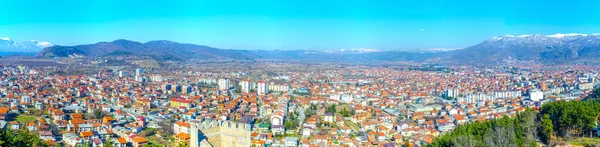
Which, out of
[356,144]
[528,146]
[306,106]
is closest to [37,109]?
[306,106]

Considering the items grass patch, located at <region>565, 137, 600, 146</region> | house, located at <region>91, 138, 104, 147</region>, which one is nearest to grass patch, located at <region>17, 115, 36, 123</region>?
house, located at <region>91, 138, 104, 147</region>

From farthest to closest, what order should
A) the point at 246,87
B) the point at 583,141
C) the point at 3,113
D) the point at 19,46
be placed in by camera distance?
the point at 19,46 → the point at 246,87 → the point at 3,113 → the point at 583,141

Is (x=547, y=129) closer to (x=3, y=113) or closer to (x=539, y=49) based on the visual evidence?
(x=3, y=113)

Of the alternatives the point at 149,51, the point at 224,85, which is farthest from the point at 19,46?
the point at 224,85

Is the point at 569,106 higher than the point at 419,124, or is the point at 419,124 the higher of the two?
the point at 569,106

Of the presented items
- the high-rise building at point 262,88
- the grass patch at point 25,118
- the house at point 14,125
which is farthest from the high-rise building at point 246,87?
the house at point 14,125

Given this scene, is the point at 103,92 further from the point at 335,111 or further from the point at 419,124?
the point at 419,124

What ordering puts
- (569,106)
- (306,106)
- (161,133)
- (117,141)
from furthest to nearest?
(306,106) → (161,133) → (117,141) → (569,106)
